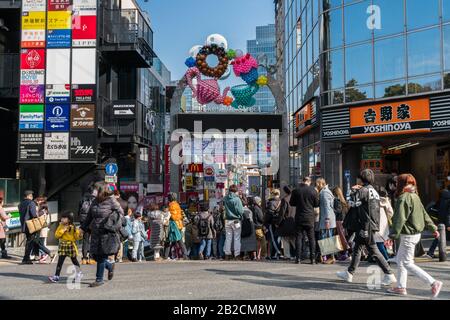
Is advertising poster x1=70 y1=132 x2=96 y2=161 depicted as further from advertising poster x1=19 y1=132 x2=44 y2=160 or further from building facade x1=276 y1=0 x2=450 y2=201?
building facade x1=276 y1=0 x2=450 y2=201

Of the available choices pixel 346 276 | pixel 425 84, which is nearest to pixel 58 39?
pixel 425 84

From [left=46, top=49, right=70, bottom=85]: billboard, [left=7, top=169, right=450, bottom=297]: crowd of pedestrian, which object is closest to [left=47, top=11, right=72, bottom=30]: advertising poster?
[left=46, top=49, right=70, bottom=85]: billboard

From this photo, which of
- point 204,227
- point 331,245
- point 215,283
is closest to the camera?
point 215,283

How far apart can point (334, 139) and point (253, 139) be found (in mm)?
6617

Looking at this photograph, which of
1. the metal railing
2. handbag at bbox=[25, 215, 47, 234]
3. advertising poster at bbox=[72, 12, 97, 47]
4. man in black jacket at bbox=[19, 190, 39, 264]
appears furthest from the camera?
the metal railing

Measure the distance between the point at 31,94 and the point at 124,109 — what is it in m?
3.80

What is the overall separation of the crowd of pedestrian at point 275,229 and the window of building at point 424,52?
8142 millimetres

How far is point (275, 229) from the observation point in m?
11.7

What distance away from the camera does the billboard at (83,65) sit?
1953 centimetres

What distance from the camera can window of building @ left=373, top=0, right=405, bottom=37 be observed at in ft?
61.1

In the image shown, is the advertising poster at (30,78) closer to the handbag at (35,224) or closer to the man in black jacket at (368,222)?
the handbag at (35,224)

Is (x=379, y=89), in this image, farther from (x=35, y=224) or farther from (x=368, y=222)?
(x=35, y=224)

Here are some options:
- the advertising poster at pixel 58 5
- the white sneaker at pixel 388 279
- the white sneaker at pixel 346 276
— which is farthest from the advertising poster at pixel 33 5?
the white sneaker at pixel 388 279

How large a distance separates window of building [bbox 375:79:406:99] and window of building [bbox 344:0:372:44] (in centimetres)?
216
